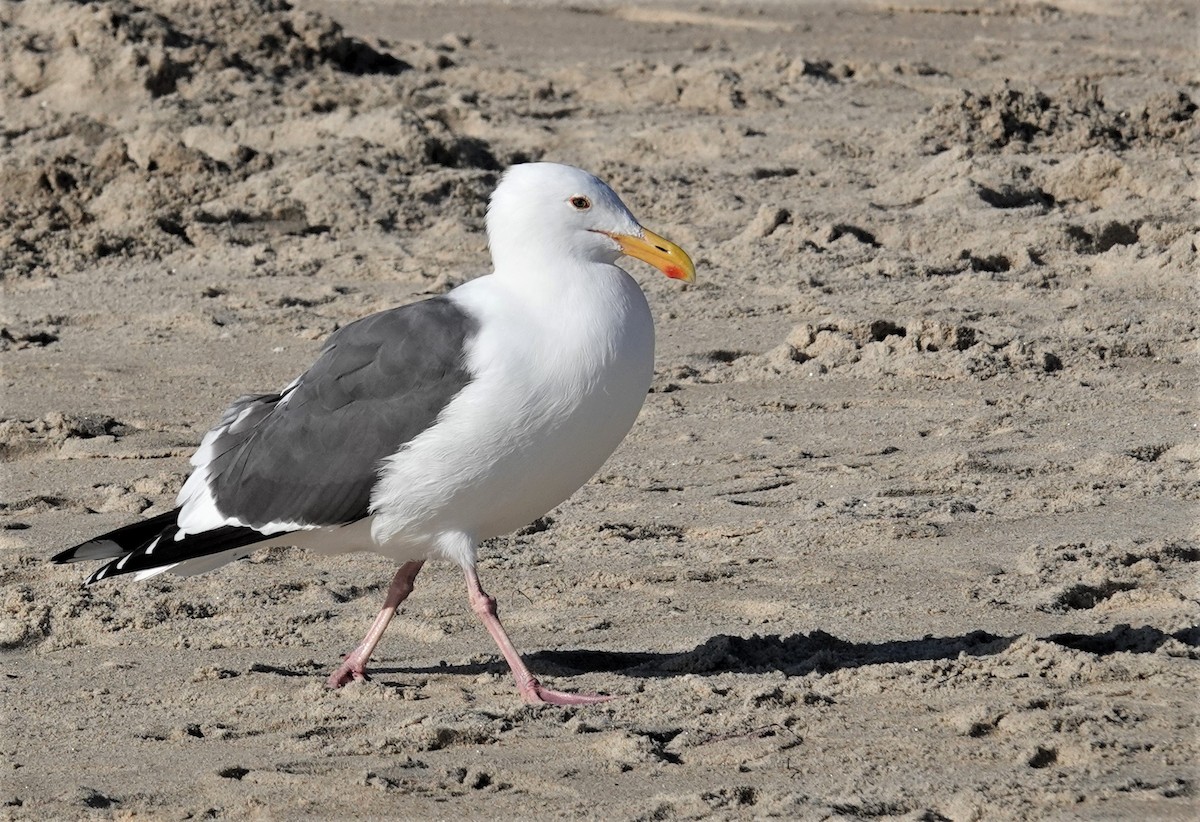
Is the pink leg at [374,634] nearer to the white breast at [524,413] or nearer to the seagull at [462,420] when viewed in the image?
the seagull at [462,420]

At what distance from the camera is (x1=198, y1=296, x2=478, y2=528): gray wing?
480 cm

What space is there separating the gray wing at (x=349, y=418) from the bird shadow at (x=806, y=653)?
0.57 meters

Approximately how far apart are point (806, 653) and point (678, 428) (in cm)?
236

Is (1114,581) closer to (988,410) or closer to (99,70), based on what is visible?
(988,410)

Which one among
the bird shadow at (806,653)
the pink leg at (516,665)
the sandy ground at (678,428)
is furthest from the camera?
the bird shadow at (806,653)

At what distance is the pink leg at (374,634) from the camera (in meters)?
4.98

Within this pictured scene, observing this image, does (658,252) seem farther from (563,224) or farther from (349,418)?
(349,418)

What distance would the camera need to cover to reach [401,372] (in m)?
4.86

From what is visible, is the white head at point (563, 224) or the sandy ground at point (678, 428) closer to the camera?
the sandy ground at point (678, 428)

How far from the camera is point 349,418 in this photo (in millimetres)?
4984

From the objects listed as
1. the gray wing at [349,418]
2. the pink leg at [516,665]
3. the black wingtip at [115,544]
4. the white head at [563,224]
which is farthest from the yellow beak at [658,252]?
the black wingtip at [115,544]

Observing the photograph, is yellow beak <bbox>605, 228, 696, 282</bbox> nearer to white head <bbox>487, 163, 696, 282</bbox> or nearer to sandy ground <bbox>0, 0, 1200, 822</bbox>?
white head <bbox>487, 163, 696, 282</bbox>

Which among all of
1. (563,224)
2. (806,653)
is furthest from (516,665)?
(563,224)

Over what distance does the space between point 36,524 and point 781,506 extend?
8.71 ft
